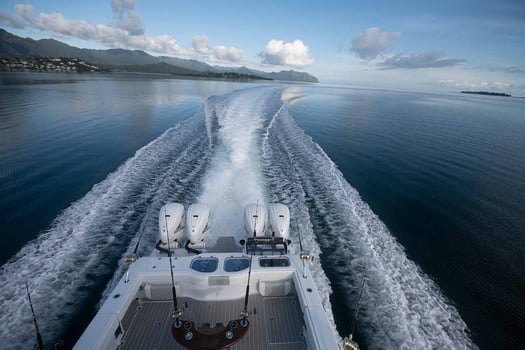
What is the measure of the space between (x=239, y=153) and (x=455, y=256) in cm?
989

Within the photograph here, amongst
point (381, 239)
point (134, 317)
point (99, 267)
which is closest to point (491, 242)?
point (381, 239)

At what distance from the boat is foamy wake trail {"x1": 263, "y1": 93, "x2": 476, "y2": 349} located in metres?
1.23

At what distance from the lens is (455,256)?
7711 millimetres

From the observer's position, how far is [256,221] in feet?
23.3

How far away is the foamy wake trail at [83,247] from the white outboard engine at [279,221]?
351 centimetres

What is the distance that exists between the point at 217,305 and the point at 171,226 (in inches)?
102

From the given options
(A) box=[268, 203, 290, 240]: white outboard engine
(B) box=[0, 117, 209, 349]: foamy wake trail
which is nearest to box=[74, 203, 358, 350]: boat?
(A) box=[268, 203, 290, 240]: white outboard engine

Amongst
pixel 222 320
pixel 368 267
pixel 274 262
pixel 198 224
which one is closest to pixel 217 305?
pixel 222 320

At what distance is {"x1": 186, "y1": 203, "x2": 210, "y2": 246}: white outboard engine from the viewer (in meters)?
6.70

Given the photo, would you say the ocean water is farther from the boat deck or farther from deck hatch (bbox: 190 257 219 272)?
deck hatch (bbox: 190 257 219 272)

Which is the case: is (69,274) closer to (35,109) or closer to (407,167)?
(407,167)

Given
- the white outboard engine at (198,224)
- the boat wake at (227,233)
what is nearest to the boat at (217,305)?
the white outboard engine at (198,224)

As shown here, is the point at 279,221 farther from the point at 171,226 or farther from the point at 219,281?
the point at 171,226

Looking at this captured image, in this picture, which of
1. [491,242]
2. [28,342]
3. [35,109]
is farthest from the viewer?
[35,109]
